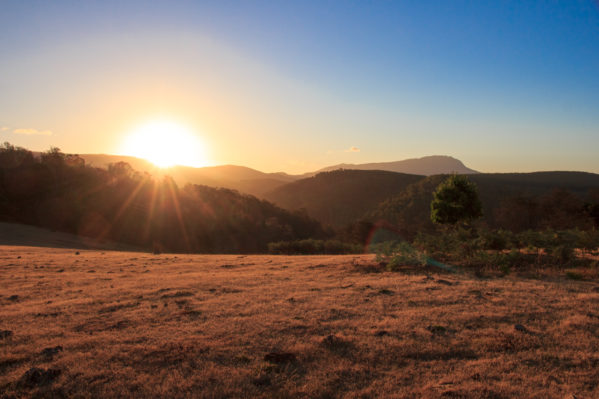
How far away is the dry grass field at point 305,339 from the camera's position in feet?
15.6

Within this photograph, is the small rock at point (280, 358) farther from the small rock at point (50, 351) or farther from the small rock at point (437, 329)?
the small rock at point (50, 351)

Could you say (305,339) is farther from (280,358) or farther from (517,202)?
(517,202)

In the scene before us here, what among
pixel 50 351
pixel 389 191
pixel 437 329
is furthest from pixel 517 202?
pixel 50 351

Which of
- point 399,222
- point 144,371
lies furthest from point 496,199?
point 144,371


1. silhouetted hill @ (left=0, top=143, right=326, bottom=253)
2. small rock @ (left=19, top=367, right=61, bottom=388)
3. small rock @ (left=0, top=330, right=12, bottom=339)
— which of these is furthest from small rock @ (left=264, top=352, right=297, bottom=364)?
silhouetted hill @ (left=0, top=143, right=326, bottom=253)

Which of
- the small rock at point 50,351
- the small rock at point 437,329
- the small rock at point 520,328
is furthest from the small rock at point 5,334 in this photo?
the small rock at point 520,328

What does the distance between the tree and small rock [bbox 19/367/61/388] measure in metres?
31.2

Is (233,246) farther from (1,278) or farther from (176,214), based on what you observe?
(1,278)

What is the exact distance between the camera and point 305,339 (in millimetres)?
6273

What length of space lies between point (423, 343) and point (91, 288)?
392 inches

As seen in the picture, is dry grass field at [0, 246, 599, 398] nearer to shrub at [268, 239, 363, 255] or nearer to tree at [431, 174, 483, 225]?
shrub at [268, 239, 363, 255]

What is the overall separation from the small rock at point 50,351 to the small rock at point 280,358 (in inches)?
140

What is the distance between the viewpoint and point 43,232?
34.3 m

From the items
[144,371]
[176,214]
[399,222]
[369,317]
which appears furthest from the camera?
[399,222]
